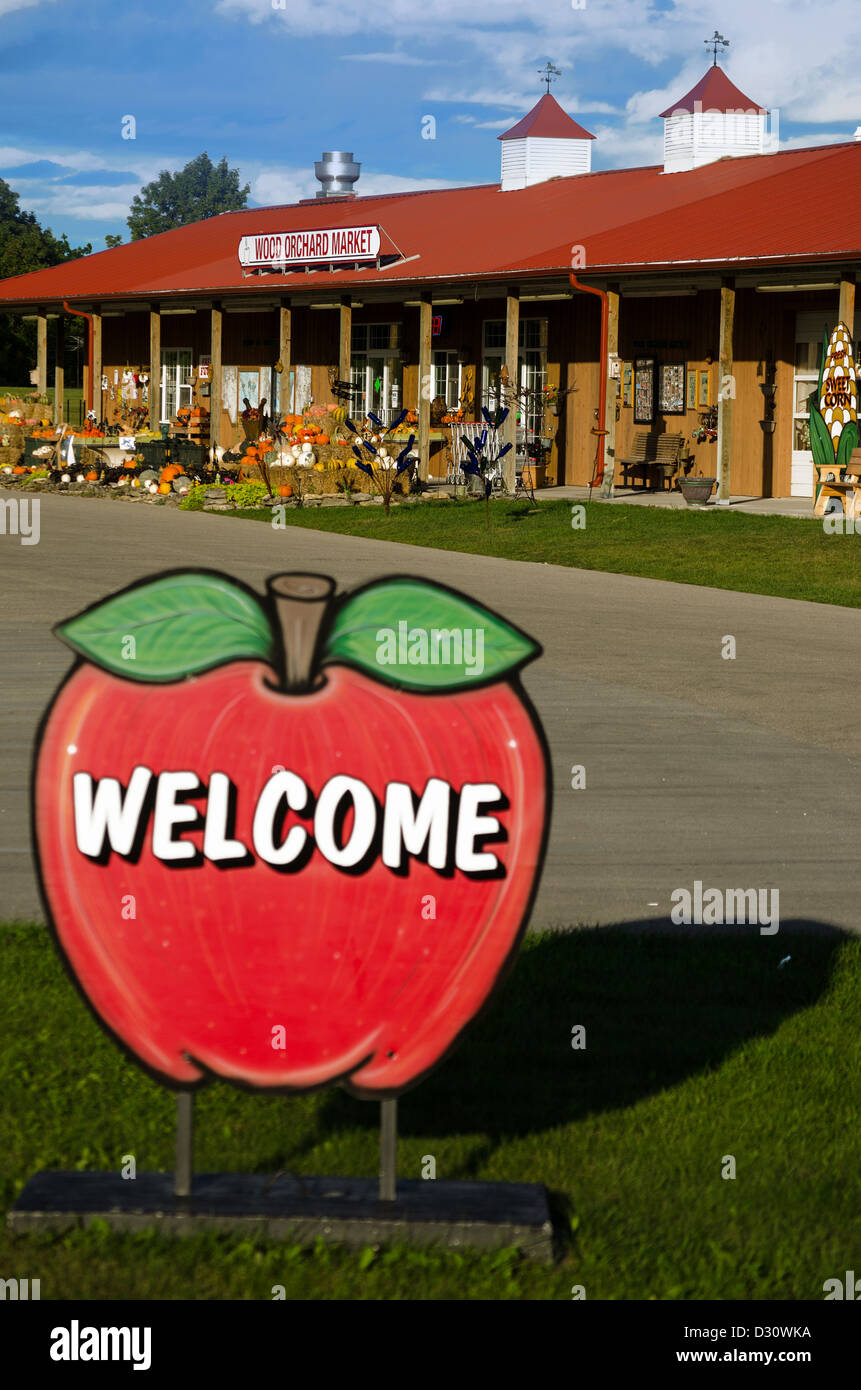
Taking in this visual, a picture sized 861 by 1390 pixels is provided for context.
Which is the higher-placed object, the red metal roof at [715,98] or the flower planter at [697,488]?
the red metal roof at [715,98]

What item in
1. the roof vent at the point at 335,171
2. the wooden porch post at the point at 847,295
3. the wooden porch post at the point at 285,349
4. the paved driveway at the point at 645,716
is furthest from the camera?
the roof vent at the point at 335,171

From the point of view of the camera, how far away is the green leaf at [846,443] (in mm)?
22688

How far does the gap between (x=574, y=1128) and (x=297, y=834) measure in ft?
4.39

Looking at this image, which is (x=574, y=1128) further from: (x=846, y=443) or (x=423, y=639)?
(x=846, y=443)

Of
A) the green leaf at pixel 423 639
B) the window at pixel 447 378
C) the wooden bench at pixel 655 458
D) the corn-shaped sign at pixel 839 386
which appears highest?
the window at pixel 447 378

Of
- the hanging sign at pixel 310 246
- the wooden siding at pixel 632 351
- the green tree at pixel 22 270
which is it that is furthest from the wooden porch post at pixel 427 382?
the green tree at pixel 22 270

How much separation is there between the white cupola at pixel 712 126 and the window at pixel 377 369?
649 centimetres

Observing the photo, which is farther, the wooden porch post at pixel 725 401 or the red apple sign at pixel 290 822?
the wooden porch post at pixel 725 401

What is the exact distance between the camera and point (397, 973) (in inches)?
152

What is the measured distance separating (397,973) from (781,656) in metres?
9.71

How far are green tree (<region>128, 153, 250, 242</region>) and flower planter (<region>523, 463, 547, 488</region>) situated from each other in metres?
131

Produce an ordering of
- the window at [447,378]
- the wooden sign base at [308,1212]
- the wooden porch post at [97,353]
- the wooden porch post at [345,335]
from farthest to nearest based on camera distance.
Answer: the wooden porch post at [97,353] → the window at [447,378] → the wooden porch post at [345,335] → the wooden sign base at [308,1212]

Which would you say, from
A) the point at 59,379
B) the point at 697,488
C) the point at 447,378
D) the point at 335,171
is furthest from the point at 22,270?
the point at 697,488

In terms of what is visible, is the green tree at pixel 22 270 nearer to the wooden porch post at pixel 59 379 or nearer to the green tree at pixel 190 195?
the wooden porch post at pixel 59 379
